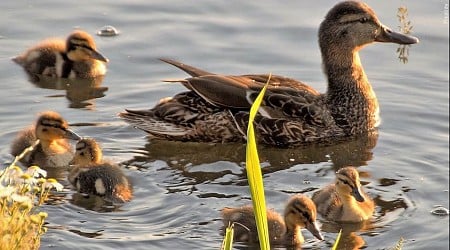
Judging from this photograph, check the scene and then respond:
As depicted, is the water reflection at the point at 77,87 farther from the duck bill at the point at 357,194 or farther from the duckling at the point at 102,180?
the duck bill at the point at 357,194

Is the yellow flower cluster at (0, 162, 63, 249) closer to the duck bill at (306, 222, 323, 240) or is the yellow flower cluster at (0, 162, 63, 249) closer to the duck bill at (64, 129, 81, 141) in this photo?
the duck bill at (306, 222, 323, 240)

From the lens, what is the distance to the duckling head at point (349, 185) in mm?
7211

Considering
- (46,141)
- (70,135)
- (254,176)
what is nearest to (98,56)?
(70,135)

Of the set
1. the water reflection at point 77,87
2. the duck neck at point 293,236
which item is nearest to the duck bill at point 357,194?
the duck neck at point 293,236

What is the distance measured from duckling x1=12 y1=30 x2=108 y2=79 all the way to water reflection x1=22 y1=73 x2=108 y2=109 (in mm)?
46

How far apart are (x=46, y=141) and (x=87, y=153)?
0.38 m

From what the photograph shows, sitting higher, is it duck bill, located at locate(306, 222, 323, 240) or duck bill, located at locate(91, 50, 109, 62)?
duck bill, located at locate(91, 50, 109, 62)

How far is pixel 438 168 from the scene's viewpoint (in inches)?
319

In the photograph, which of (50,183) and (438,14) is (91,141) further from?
(438,14)

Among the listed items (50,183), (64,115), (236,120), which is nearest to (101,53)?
(64,115)

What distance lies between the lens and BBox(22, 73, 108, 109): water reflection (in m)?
9.18

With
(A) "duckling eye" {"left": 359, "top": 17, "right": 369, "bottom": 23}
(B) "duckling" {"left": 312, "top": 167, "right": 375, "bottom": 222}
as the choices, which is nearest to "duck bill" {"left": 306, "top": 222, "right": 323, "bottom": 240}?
(B) "duckling" {"left": 312, "top": 167, "right": 375, "bottom": 222}

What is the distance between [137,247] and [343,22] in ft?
10.5

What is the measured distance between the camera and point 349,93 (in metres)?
8.95
